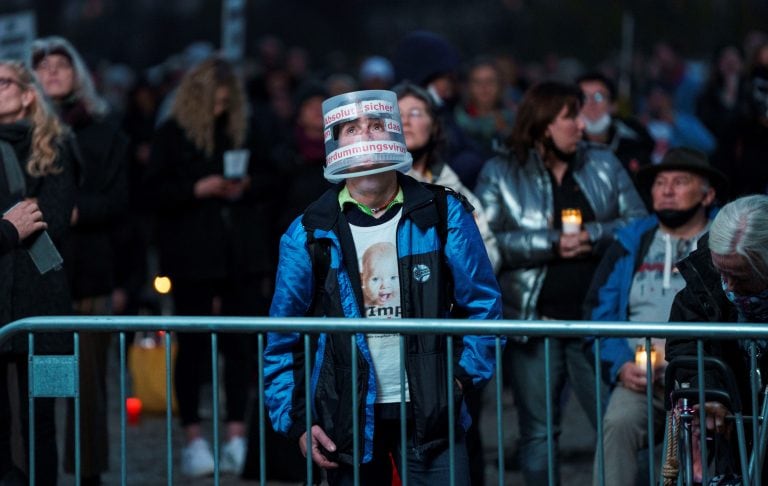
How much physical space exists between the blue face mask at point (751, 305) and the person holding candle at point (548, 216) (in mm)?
2042

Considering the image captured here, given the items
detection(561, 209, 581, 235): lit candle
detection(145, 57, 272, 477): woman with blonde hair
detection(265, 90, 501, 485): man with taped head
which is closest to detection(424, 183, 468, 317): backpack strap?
detection(265, 90, 501, 485): man with taped head

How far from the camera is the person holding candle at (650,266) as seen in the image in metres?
7.57

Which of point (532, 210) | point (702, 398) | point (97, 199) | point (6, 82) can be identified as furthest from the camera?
point (97, 199)

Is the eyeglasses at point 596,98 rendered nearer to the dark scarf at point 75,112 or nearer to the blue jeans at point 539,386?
the blue jeans at point 539,386

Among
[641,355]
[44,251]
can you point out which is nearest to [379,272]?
[641,355]

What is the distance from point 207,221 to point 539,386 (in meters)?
2.73

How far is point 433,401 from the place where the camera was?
19.1 feet

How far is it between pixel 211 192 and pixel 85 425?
179 cm

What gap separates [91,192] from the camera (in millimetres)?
8906

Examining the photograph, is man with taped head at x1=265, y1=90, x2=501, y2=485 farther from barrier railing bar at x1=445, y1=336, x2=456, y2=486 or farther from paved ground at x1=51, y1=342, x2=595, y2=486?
paved ground at x1=51, y1=342, x2=595, y2=486

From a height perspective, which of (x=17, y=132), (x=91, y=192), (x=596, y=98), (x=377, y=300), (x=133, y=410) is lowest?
(x=133, y=410)

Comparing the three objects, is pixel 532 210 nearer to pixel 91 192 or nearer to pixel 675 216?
pixel 675 216

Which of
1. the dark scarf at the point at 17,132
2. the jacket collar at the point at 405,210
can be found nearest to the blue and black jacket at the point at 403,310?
the jacket collar at the point at 405,210

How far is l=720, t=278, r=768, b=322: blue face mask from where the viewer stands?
233 inches
